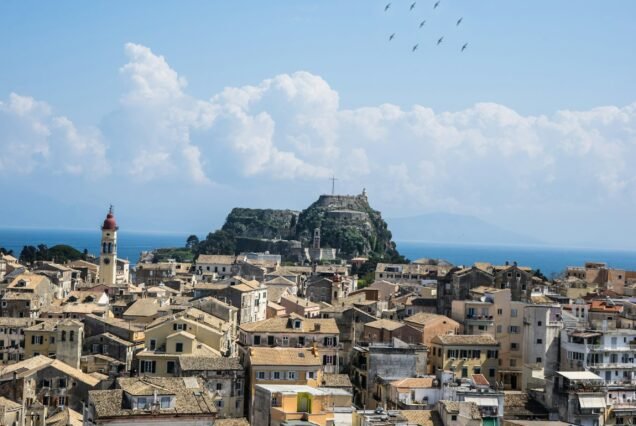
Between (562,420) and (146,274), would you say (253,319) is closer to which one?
(562,420)

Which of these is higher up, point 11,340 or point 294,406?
point 11,340

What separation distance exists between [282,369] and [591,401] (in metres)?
14.0

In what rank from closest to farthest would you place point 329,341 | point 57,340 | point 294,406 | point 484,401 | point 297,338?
1. point 294,406
2. point 484,401
3. point 297,338
4. point 329,341
5. point 57,340

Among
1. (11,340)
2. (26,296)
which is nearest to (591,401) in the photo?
(11,340)

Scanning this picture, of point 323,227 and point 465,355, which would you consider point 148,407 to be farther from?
point 323,227

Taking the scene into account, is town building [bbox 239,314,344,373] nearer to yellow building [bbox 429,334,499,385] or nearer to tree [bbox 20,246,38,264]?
yellow building [bbox 429,334,499,385]

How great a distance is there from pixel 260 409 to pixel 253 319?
81.3 ft

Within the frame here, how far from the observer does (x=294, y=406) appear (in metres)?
40.0

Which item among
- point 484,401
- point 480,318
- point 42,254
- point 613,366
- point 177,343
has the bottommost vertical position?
point 484,401

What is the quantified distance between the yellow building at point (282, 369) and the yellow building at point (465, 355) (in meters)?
8.18

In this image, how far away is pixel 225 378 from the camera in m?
45.2

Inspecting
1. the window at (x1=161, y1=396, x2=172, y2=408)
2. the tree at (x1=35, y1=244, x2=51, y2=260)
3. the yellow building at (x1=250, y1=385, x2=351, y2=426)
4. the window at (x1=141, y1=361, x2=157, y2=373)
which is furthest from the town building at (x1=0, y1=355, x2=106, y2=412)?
the tree at (x1=35, y1=244, x2=51, y2=260)

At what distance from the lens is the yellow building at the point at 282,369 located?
4512 cm

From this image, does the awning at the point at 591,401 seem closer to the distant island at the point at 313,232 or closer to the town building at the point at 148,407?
the town building at the point at 148,407
